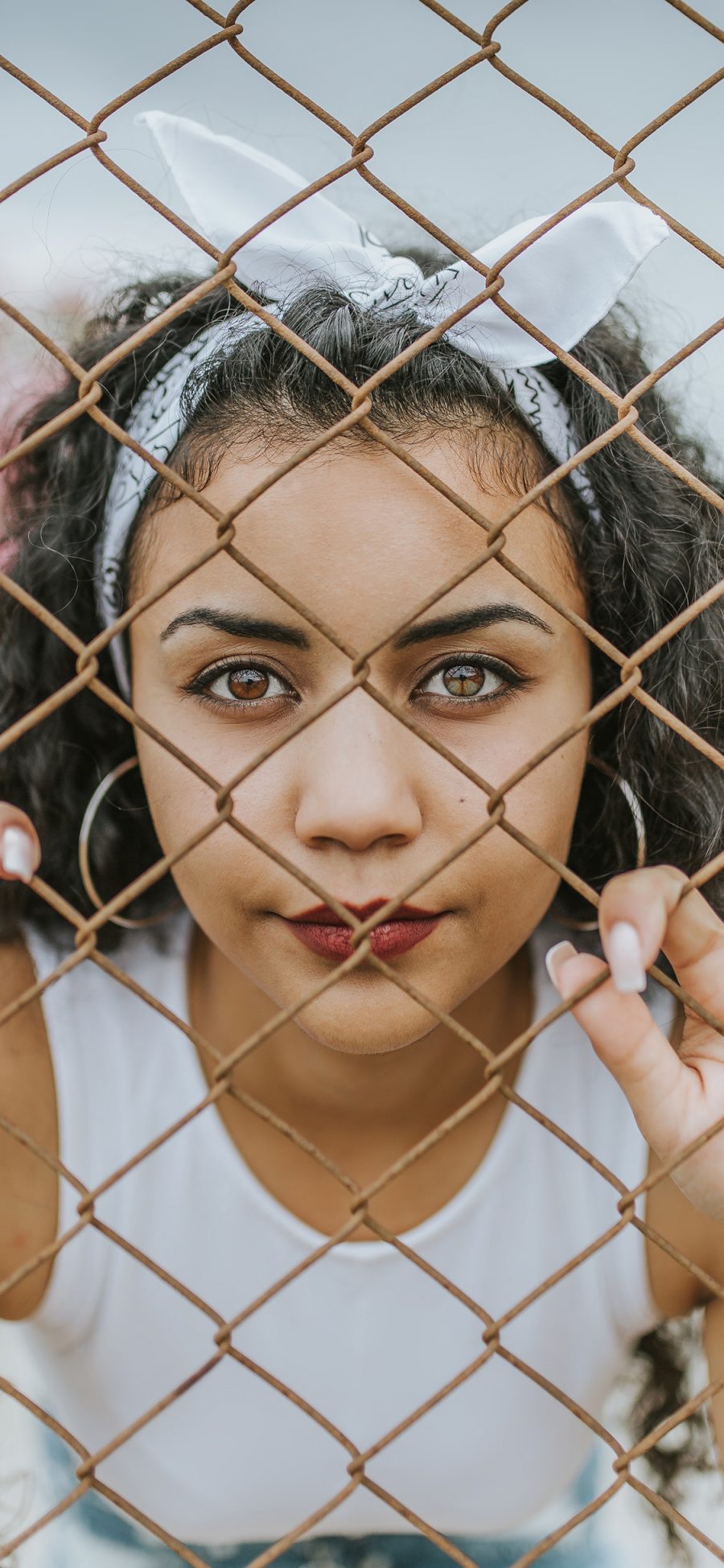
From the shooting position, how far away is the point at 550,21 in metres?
2.54

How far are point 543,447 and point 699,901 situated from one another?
43cm

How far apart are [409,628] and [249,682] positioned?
0.54 feet

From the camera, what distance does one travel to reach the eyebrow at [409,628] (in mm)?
967

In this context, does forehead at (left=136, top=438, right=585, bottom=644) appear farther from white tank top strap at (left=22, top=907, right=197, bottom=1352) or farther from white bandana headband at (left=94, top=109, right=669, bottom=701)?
white tank top strap at (left=22, top=907, right=197, bottom=1352)

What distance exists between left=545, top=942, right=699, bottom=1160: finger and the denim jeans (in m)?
1.10

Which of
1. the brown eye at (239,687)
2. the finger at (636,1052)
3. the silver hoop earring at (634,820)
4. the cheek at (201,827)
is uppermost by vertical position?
the silver hoop earring at (634,820)

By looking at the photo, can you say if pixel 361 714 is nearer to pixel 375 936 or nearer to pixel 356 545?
pixel 356 545

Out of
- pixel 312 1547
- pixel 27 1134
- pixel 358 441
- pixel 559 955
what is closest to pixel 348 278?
pixel 358 441

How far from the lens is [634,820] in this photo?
4.56 feet

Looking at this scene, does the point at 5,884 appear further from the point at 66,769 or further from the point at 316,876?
the point at 316,876

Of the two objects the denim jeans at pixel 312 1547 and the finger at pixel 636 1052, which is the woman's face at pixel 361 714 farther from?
the denim jeans at pixel 312 1547

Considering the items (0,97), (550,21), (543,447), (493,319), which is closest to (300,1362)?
(543,447)

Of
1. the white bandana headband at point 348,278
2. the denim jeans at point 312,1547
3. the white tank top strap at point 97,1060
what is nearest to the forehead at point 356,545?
the white bandana headband at point 348,278

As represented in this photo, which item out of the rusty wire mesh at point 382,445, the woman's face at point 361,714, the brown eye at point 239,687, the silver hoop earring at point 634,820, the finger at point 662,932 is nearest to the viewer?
the rusty wire mesh at point 382,445
